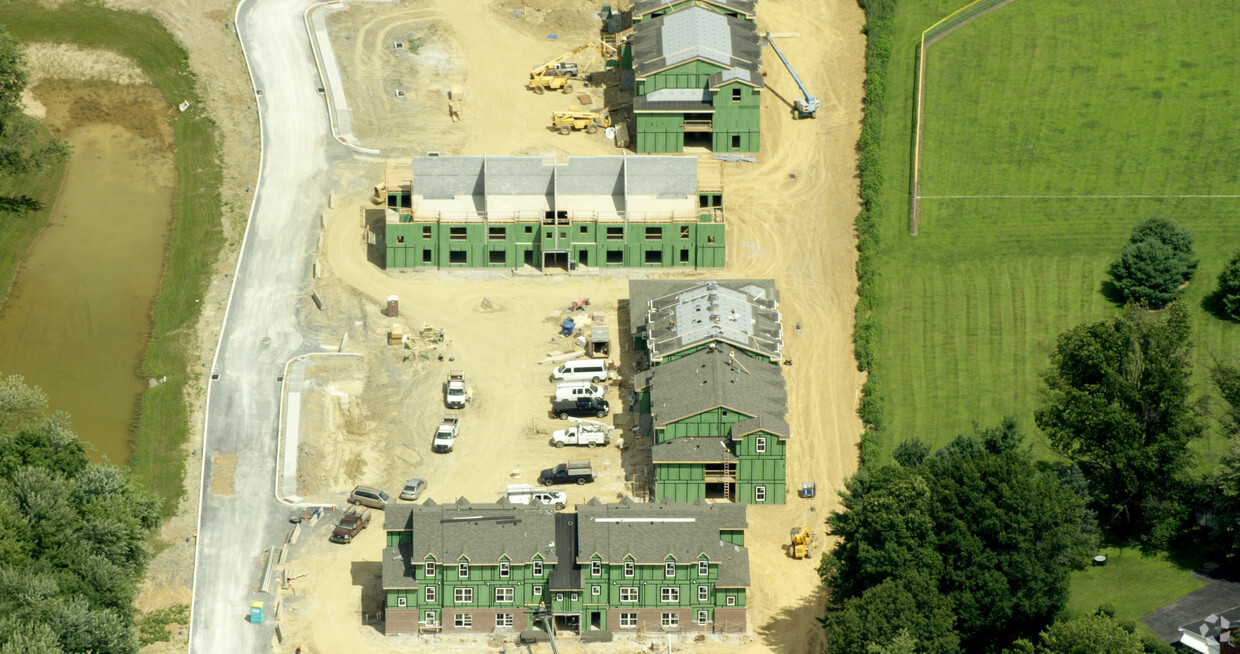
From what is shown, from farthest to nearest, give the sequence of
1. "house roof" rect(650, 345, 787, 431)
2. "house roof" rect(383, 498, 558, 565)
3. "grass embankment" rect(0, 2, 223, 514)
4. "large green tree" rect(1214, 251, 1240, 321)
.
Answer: "large green tree" rect(1214, 251, 1240, 321) → "grass embankment" rect(0, 2, 223, 514) → "house roof" rect(650, 345, 787, 431) → "house roof" rect(383, 498, 558, 565)

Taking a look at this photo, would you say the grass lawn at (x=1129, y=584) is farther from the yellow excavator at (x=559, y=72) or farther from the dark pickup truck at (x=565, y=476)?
the yellow excavator at (x=559, y=72)

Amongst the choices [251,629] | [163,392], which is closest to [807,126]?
[163,392]

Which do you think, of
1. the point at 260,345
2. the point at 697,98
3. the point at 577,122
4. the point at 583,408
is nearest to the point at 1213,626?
the point at 583,408

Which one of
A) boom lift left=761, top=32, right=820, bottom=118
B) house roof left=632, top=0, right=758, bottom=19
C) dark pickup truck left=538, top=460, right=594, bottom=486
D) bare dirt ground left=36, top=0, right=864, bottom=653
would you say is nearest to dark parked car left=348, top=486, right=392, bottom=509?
bare dirt ground left=36, top=0, right=864, bottom=653

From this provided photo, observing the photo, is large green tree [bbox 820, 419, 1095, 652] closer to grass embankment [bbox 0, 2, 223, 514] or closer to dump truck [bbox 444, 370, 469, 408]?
dump truck [bbox 444, 370, 469, 408]

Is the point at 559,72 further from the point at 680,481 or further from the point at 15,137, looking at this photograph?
the point at 680,481

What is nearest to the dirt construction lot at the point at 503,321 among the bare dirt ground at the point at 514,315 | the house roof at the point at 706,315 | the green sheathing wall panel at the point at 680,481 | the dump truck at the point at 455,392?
the bare dirt ground at the point at 514,315

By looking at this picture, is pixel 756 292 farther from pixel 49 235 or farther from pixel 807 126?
pixel 49 235
